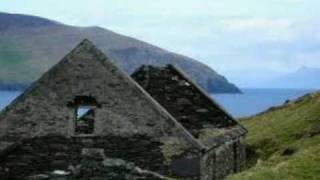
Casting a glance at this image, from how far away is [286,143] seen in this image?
38.2 m

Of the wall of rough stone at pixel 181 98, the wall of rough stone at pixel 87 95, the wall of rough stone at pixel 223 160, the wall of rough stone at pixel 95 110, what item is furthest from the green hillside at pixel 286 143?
the wall of rough stone at pixel 87 95

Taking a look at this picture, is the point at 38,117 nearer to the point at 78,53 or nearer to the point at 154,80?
the point at 78,53

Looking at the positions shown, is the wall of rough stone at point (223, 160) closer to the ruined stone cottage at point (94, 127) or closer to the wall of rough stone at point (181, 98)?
the ruined stone cottage at point (94, 127)

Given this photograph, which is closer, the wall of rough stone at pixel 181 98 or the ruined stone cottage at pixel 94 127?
the ruined stone cottage at pixel 94 127

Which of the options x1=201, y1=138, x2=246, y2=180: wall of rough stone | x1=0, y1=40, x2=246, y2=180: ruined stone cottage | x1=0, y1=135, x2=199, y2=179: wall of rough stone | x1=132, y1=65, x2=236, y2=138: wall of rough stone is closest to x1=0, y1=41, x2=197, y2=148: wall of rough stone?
x1=0, y1=40, x2=246, y2=180: ruined stone cottage

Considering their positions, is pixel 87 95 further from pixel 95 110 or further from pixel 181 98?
pixel 181 98

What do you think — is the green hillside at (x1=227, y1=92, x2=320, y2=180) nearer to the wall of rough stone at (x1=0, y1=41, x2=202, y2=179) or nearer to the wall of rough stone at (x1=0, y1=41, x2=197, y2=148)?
the wall of rough stone at (x1=0, y1=41, x2=202, y2=179)

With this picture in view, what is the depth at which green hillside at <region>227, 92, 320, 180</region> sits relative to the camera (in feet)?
75.8

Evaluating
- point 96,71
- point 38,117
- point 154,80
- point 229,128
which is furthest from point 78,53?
point 229,128

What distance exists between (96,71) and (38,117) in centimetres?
274

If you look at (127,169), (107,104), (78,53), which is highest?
(78,53)

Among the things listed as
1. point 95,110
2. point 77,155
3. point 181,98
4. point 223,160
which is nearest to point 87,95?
point 95,110

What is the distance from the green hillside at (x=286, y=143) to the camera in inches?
910

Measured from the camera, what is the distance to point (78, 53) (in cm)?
3019
